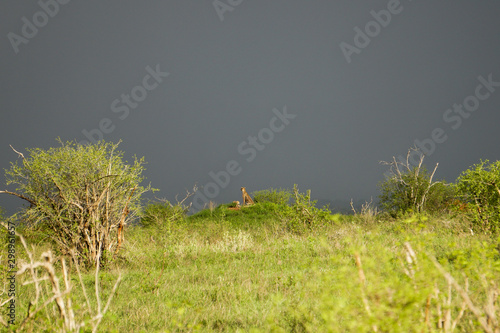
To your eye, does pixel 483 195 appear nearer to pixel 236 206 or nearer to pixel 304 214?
pixel 304 214

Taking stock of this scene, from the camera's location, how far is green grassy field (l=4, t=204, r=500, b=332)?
2.50m

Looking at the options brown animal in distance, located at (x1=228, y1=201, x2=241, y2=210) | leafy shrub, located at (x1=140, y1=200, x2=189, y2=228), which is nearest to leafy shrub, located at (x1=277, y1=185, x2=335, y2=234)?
leafy shrub, located at (x1=140, y1=200, x2=189, y2=228)

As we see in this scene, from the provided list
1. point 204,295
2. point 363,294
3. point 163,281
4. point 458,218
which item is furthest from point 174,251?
point 458,218

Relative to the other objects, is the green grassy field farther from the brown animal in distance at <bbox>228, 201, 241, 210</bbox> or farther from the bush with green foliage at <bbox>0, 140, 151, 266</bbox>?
the brown animal in distance at <bbox>228, 201, 241, 210</bbox>

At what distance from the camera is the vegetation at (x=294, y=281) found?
8.27 ft

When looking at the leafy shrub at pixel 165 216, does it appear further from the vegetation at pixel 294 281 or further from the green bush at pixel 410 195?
the green bush at pixel 410 195

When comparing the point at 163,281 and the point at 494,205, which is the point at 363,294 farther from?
the point at 494,205

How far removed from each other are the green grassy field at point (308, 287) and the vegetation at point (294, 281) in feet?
0.06

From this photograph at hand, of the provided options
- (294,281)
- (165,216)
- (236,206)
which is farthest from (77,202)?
(236,206)

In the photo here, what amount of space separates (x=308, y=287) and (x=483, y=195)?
23.5 feet

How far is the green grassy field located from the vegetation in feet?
0.06

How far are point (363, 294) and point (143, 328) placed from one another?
2727 millimetres

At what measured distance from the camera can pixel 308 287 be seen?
16.7ft

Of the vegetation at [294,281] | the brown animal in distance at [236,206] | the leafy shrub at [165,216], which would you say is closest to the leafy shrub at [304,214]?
the vegetation at [294,281]
